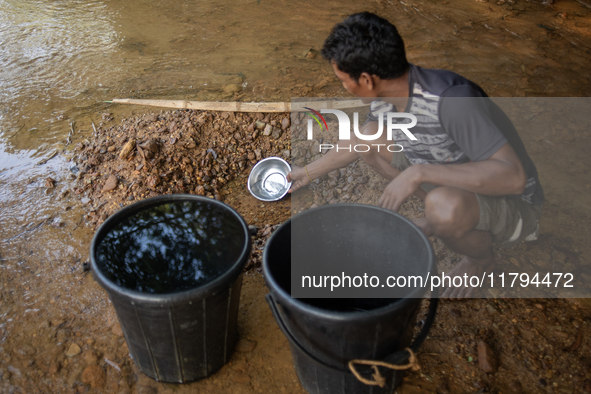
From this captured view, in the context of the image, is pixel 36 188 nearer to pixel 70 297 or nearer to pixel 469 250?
pixel 70 297

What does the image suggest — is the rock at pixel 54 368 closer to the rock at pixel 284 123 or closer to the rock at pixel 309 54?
the rock at pixel 284 123

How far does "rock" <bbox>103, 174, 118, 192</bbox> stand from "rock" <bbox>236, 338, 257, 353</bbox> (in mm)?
1697

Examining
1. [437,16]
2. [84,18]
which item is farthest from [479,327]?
[84,18]

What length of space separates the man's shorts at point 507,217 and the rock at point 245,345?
1.32 meters

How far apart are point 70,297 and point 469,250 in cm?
234

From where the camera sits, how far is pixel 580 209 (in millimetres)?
2771

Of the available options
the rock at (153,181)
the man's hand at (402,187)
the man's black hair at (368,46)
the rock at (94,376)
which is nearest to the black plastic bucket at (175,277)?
the rock at (94,376)

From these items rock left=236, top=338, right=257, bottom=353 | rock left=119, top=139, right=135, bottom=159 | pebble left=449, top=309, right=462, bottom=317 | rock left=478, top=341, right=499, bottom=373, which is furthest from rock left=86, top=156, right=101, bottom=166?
rock left=478, top=341, right=499, bottom=373

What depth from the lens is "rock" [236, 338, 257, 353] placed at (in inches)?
79.3

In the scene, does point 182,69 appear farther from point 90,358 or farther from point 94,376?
point 94,376

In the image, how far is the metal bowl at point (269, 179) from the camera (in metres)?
3.08


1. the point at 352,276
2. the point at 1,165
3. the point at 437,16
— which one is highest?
the point at 437,16

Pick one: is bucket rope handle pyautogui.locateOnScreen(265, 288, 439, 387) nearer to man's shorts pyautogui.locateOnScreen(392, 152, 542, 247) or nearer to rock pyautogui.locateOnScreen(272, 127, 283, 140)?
man's shorts pyautogui.locateOnScreen(392, 152, 542, 247)

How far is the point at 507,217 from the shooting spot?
1983 mm
